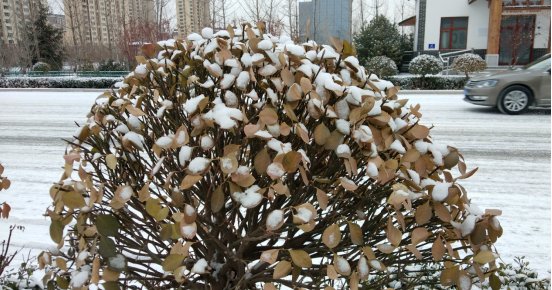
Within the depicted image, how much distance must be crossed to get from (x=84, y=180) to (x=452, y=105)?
43.9 feet

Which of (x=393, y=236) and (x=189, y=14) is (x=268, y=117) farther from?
(x=189, y=14)

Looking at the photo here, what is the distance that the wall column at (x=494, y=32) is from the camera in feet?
80.9

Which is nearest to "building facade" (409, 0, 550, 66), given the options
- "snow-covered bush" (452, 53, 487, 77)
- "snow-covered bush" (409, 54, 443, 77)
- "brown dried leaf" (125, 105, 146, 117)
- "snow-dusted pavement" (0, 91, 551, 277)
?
"snow-covered bush" (452, 53, 487, 77)

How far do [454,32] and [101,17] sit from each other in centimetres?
2848

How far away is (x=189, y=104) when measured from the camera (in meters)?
1.63

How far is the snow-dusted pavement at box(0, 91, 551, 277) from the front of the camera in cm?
462

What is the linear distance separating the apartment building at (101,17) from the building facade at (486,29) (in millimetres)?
17965

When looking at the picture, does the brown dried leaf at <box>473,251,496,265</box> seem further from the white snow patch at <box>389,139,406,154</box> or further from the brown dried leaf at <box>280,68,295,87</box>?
the brown dried leaf at <box>280,68,295,87</box>

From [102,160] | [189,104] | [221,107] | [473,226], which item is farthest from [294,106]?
[102,160]

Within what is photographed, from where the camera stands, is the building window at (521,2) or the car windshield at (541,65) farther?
the building window at (521,2)

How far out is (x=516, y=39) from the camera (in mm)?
26109

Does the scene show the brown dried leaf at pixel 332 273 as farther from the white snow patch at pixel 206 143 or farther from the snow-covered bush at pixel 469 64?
the snow-covered bush at pixel 469 64

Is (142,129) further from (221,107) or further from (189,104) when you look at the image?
(221,107)

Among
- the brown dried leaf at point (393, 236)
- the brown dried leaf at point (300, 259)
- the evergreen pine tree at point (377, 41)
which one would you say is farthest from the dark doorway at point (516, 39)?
the brown dried leaf at point (300, 259)
